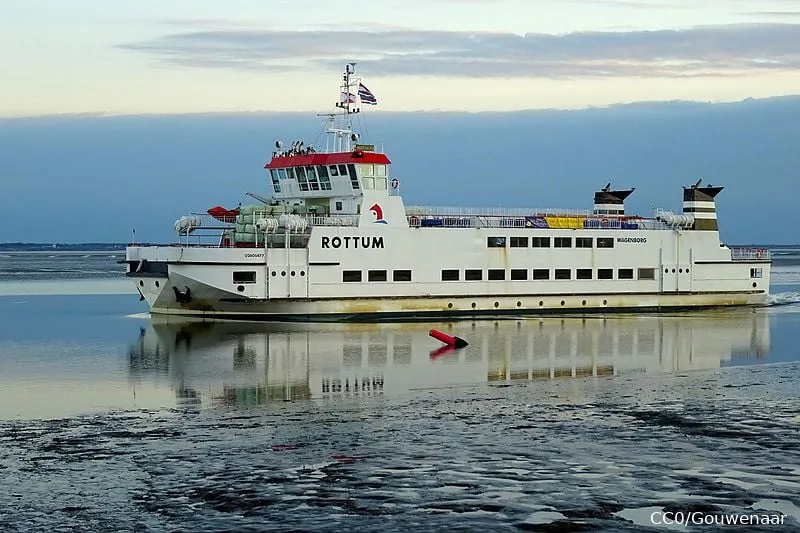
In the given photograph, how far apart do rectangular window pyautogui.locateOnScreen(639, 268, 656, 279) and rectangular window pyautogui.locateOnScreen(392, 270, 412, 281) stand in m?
12.0

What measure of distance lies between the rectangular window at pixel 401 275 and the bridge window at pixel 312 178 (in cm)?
479

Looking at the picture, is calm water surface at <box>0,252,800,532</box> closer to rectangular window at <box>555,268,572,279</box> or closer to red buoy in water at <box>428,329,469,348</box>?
red buoy in water at <box>428,329,469,348</box>

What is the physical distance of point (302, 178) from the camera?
46500mm

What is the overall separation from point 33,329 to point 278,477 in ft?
93.0

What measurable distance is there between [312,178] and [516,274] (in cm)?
960

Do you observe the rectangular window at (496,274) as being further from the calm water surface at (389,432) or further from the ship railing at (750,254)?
the ship railing at (750,254)

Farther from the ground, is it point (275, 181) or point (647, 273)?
point (275, 181)

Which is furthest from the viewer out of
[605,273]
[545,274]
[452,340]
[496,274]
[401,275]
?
[605,273]

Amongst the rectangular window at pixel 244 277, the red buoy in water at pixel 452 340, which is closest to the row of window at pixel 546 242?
the rectangular window at pixel 244 277

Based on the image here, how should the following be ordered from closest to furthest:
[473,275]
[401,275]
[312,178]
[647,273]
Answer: [401,275]
[312,178]
[473,275]
[647,273]

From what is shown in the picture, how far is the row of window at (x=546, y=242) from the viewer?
4731 centimetres

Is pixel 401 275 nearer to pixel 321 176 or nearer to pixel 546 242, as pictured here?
pixel 321 176

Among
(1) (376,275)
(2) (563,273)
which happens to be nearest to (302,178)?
(1) (376,275)

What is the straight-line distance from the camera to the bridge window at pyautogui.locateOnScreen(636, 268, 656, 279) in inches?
2010
